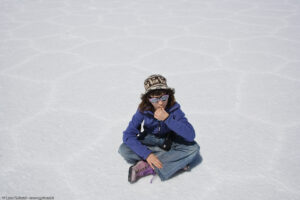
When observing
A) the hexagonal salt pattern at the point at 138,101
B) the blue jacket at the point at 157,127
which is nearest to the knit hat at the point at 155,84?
the blue jacket at the point at 157,127

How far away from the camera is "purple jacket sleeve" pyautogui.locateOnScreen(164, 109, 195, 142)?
1139 millimetres

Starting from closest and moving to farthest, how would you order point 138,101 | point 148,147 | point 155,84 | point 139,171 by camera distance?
point 155,84 → point 139,171 → point 148,147 → point 138,101

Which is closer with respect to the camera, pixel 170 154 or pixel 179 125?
pixel 179 125

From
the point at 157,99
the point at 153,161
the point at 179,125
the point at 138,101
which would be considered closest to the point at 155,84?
the point at 157,99

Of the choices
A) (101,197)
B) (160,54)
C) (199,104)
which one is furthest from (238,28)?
(101,197)

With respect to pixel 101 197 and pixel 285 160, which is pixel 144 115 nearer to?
pixel 101 197

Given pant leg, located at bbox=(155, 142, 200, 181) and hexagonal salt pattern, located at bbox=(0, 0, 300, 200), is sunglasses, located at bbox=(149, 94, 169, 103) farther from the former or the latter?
hexagonal salt pattern, located at bbox=(0, 0, 300, 200)

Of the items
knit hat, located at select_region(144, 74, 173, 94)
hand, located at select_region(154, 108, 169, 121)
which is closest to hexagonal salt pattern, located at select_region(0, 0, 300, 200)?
hand, located at select_region(154, 108, 169, 121)

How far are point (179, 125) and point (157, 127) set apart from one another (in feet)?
0.49

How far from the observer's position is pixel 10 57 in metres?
2.65

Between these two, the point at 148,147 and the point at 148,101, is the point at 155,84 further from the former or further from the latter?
the point at 148,147

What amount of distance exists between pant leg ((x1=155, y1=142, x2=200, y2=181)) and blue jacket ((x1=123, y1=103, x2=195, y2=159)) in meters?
0.06

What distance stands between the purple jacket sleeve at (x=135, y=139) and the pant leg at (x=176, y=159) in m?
0.09

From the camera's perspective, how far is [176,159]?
123 cm
